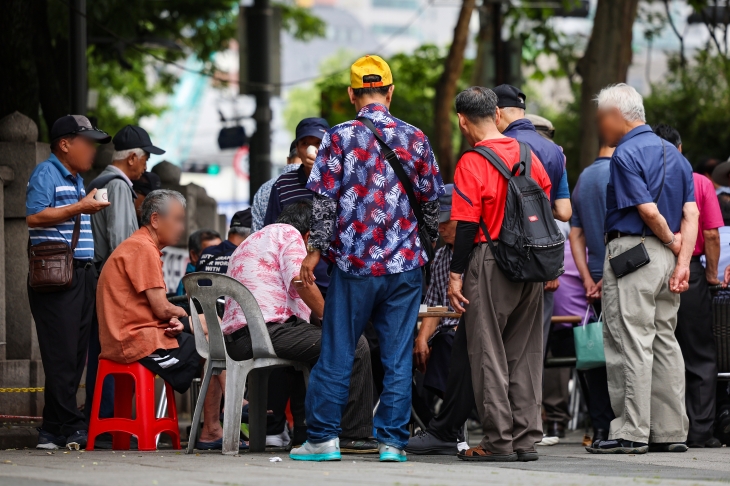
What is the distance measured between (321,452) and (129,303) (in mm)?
1854

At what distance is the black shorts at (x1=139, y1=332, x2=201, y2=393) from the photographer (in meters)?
7.80

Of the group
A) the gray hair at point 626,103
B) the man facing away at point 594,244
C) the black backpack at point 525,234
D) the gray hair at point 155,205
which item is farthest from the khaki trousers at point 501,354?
the gray hair at point 155,205

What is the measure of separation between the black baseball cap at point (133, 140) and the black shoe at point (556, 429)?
154 inches

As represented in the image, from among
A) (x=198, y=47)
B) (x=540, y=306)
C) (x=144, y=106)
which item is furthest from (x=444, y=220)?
(x=144, y=106)

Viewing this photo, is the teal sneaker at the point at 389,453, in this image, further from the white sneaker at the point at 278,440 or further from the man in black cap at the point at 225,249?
the man in black cap at the point at 225,249

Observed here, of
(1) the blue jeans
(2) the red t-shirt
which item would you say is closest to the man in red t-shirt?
(2) the red t-shirt

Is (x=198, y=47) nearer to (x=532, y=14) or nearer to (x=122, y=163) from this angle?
(x=532, y=14)

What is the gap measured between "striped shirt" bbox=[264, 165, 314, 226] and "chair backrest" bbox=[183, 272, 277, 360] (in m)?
1.13

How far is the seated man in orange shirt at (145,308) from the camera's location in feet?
25.5

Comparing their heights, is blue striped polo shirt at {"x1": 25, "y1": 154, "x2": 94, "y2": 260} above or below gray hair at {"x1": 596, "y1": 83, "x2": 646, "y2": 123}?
below

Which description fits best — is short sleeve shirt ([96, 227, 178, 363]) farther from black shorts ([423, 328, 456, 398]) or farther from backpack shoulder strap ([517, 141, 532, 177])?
backpack shoulder strap ([517, 141, 532, 177])

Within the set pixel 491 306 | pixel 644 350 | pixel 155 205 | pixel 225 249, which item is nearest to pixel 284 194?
pixel 155 205

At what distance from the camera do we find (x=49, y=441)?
802 centimetres

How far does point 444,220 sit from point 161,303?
6.17ft
